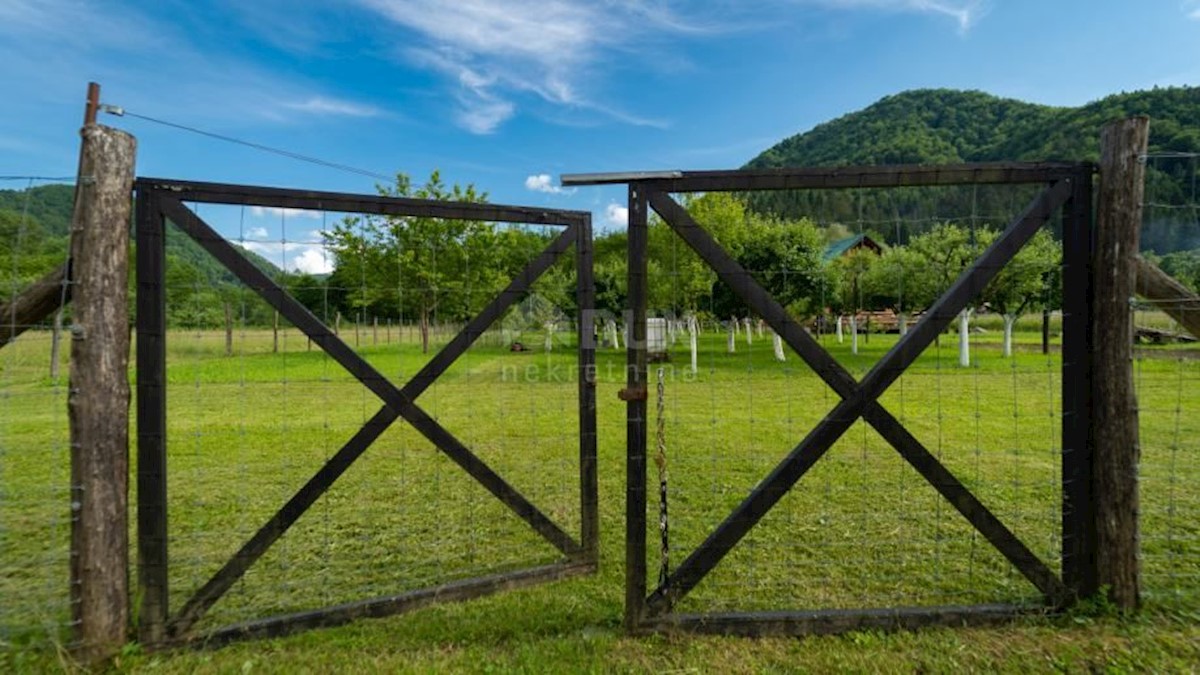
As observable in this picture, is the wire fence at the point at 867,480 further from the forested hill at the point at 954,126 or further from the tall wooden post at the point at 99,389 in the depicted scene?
the forested hill at the point at 954,126

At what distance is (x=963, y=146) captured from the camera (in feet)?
185

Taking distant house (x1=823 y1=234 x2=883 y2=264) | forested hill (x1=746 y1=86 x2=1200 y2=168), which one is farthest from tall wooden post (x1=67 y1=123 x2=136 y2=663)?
forested hill (x1=746 y1=86 x2=1200 y2=168)

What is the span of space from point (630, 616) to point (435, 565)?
1.57 meters

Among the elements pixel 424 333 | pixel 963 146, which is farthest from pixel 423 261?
pixel 963 146

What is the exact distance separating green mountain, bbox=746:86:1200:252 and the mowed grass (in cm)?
130

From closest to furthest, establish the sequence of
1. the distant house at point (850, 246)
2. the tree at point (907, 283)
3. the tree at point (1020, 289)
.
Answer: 1. the distant house at point (850, 246)
2. the tree at point (907, 283)
3. the tree at point (1020, 289)

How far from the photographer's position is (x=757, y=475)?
18.9 ft

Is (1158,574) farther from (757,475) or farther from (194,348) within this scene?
(194,348)

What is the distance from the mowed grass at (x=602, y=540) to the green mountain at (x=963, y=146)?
1295mm

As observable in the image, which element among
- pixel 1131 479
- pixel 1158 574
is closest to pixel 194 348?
pixel 1131 479

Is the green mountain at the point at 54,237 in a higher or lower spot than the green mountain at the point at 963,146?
lower

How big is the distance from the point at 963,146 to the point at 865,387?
67.6 metres

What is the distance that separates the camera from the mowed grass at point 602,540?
2.77 m

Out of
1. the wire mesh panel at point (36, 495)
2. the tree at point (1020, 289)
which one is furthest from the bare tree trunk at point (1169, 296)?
the tree at point (1020, 289)
